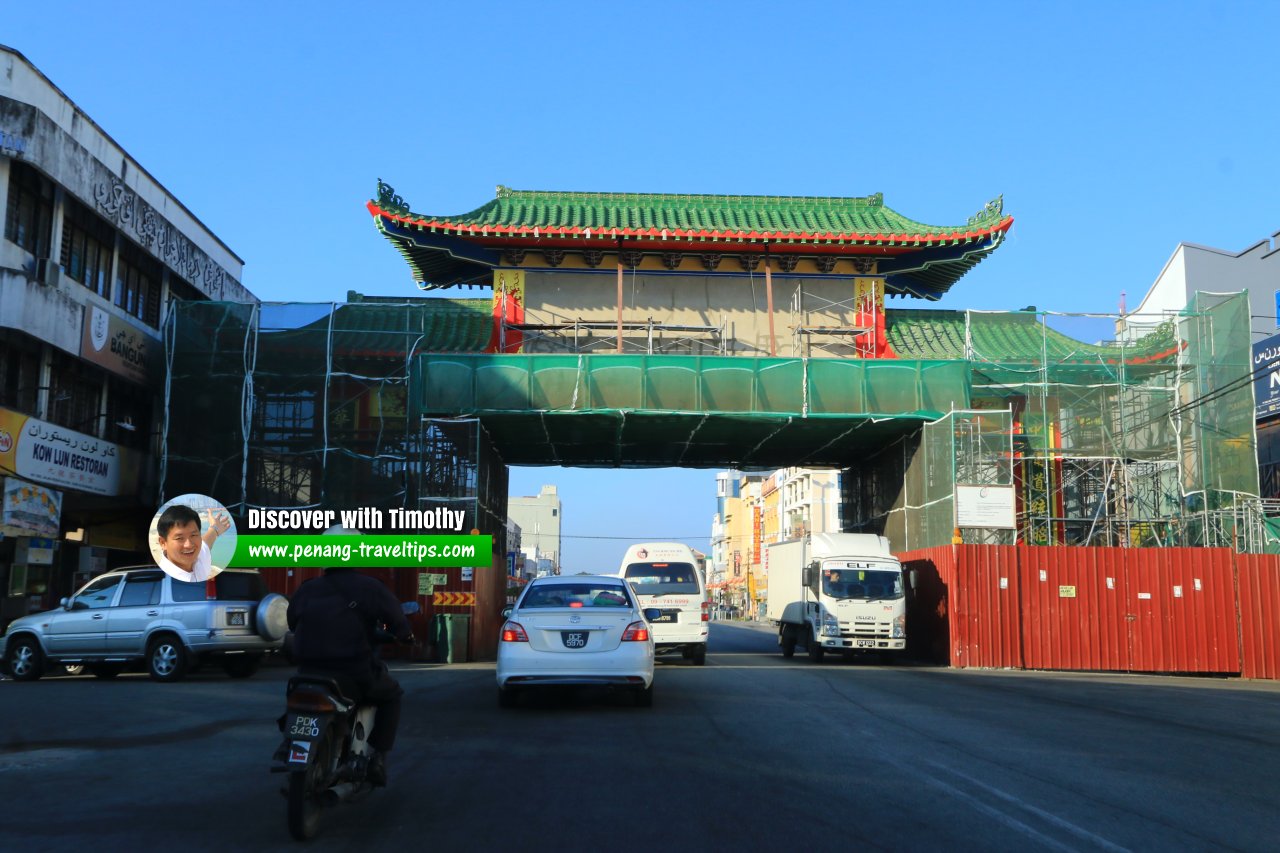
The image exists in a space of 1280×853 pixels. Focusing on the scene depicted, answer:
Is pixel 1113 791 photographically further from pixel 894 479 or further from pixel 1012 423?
pixel 894 479

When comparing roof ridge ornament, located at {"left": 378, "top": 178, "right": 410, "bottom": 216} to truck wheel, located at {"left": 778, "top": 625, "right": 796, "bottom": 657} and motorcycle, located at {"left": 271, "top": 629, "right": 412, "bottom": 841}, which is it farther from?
motorcycle, located at {"left": 271, "top": 629, "right": 412, "bottom": 841}

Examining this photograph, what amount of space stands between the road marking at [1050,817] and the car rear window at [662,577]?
1501 cm

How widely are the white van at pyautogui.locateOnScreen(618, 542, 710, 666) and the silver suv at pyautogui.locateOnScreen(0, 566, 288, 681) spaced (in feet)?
28.0

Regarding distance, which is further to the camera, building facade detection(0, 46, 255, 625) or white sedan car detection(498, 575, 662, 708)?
building facade detection(0, 46, 255, 625)

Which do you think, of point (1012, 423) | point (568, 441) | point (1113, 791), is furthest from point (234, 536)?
point (1113, 791)

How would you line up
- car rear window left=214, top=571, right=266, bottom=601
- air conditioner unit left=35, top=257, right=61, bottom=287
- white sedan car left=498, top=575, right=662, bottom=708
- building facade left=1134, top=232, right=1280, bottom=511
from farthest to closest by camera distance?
1. building facade left=1134, top=232, right=1280, bottom=511
2. air conditioner unit left=35, top=257, right=61, bottom=287
3. car rear window left=214, top=571, right=266, bottom=601
4. white sedan car left=498, top=575, right=662, bottom=708

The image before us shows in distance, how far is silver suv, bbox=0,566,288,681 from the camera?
1741 centimetres

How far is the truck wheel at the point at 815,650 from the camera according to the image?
2563cm

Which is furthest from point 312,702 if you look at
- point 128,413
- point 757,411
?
point 128,413

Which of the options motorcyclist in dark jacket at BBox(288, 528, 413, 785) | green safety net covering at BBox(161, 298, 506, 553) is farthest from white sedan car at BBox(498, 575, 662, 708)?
green safety net covering at BBox(161, 298, 506, 553)

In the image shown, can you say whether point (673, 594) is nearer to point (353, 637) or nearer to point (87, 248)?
point (87, 248)

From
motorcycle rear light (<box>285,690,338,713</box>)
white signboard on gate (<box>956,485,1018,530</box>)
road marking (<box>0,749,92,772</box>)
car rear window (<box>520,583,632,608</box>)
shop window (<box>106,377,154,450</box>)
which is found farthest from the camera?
shop window (<box>106,377,154,450</box>)

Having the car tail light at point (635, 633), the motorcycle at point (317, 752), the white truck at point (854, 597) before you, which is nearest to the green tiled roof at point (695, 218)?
the white truck at point (854, 597)

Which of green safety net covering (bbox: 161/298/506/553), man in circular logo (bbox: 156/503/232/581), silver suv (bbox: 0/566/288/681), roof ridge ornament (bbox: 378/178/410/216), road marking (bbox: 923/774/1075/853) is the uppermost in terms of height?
roof ridge ornament (bbox: 378/178/410/216)
